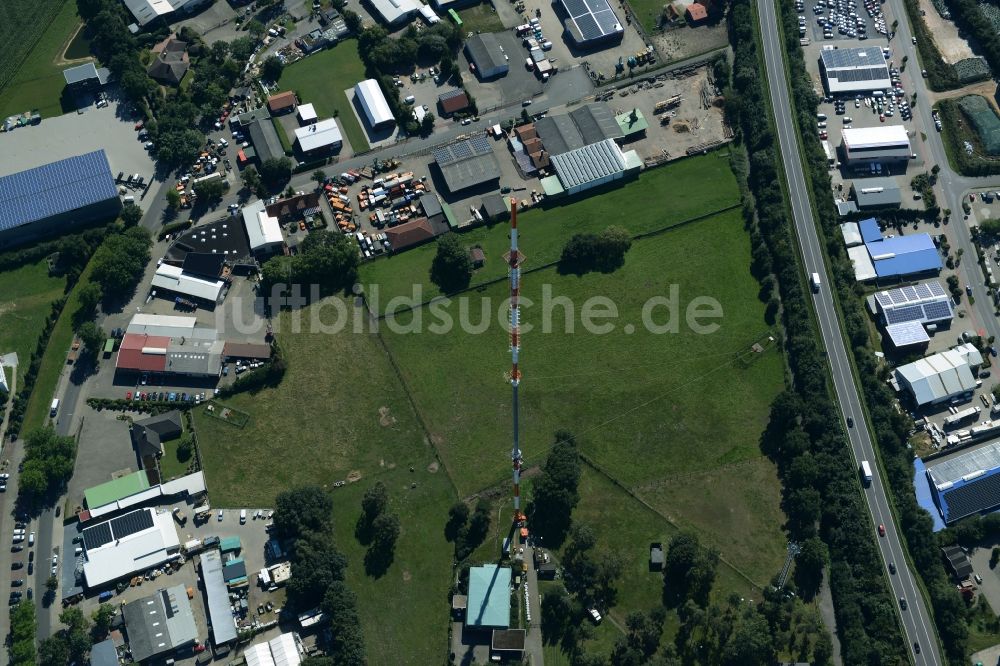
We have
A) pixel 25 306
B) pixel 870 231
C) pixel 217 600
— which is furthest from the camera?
pixel 870 231

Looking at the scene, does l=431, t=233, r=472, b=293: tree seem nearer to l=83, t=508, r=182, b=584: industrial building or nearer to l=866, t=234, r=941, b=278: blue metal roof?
l=83, t=508, r=182, b=584: industrial building

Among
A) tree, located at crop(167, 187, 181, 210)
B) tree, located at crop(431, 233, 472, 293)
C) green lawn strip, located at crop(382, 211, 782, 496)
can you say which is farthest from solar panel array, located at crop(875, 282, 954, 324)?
tree, located at crop(167, 187, 181, 210)

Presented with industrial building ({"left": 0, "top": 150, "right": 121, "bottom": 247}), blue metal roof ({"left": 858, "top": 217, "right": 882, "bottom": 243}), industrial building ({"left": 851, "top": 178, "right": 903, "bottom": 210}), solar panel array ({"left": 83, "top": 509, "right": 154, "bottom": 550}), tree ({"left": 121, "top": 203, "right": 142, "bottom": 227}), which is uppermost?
industrial building ({"left": 0, "top": 150, "right": 121, "bottom": 247})

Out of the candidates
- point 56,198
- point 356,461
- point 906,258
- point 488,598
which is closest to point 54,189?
point 56,198

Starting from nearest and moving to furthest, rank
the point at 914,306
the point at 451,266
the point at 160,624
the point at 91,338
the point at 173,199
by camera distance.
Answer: the point at 160,624 < the point at 91,338 < the point at 914,306 < the point at 451,266 < the point at 173,199

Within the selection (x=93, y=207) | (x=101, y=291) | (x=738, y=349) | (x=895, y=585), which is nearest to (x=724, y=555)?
(x=895, y=585)

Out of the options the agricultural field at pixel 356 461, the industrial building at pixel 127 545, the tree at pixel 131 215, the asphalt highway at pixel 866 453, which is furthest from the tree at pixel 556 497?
the tree at pixel 131 215

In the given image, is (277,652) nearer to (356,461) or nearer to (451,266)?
(356,461)

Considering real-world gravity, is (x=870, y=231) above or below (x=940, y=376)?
above
